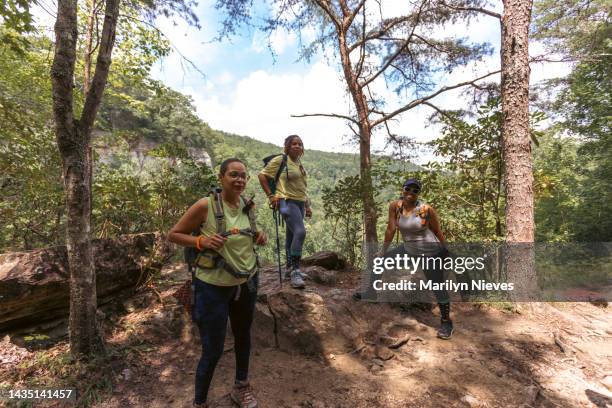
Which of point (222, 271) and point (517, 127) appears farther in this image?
point (517, 127)

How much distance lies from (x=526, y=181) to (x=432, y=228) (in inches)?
87.5

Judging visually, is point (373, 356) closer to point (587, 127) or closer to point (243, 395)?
point (243, 395)

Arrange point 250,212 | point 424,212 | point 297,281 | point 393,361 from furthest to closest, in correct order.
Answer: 1. point 297,281
2. point 424,212
3. point 393,361
4. point 250,212

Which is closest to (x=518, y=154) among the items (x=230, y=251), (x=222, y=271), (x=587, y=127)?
(x=230, y=251)

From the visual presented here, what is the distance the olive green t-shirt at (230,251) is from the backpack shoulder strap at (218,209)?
0.03 metres

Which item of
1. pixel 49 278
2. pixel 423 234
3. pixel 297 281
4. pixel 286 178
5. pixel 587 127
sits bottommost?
pixel 297 281

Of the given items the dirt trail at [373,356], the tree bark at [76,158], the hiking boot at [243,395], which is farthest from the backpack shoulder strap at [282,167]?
the hiking boot at [243,395]

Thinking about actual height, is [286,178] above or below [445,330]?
above

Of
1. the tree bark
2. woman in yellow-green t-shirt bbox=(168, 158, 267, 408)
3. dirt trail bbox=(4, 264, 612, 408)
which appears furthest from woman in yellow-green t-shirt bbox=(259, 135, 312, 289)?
the tree bark

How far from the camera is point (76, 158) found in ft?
11.2

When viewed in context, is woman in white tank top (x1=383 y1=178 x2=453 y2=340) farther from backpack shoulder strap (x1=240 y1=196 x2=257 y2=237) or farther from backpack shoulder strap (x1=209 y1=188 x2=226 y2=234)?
backpack shoulder strap (x1=209 y1=188 x2=226 y2=234)

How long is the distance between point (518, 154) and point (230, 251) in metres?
5.06

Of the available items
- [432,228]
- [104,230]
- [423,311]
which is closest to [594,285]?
[423,311]

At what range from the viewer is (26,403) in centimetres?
298
